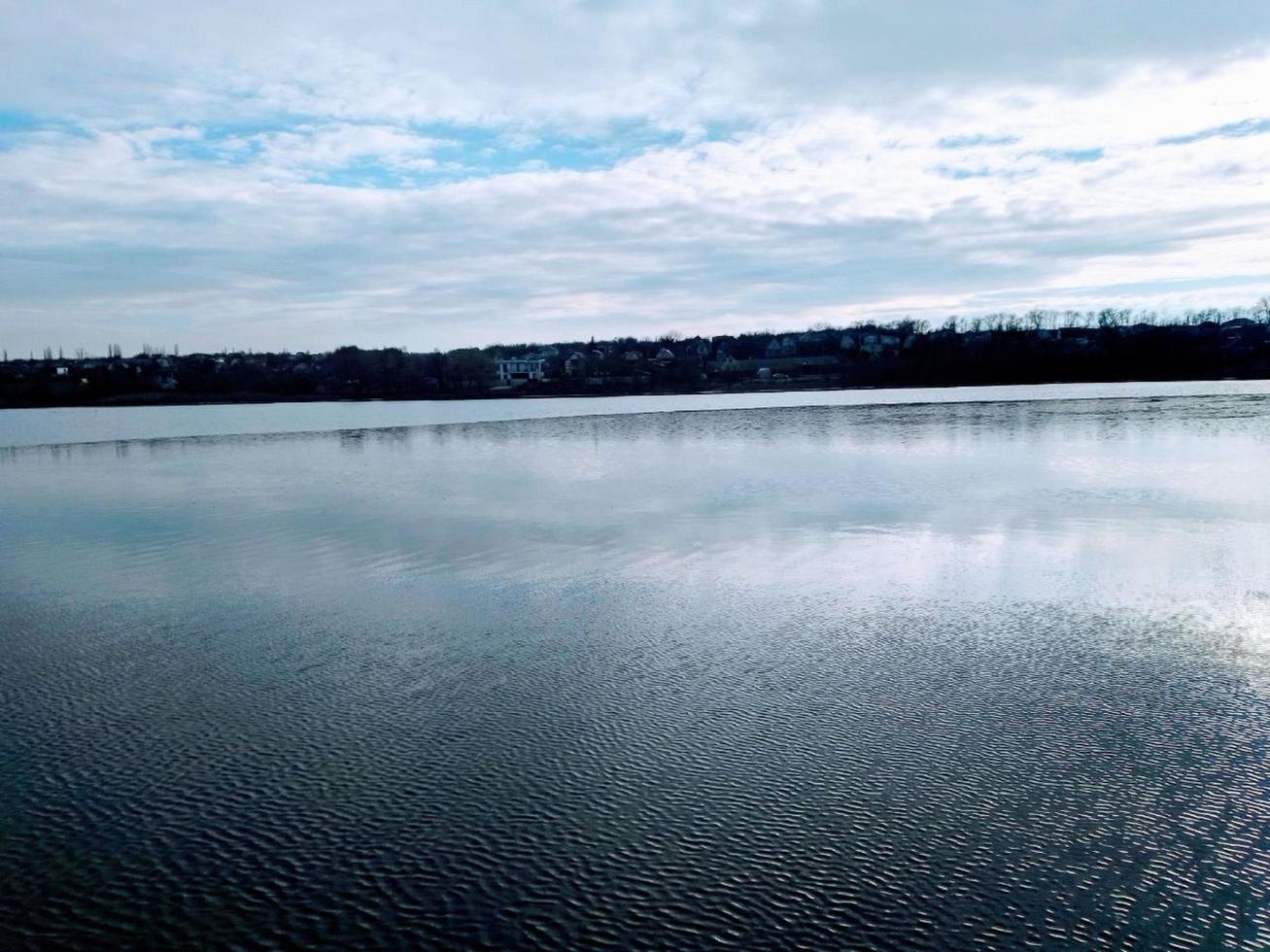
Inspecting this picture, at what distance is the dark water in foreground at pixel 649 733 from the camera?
4.35m

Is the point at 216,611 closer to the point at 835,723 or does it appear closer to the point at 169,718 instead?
the point at 169,718

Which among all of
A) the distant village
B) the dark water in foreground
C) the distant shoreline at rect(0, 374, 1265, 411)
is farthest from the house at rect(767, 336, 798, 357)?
the dark water in foreground

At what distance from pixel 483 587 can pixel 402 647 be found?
7.42 ft

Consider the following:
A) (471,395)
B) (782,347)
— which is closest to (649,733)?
(471,395)

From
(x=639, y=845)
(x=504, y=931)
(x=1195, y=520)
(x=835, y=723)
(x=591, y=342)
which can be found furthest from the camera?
(x=591, y=342)

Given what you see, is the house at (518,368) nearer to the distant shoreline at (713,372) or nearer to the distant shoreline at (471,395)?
the distant shoreline at (713,372)

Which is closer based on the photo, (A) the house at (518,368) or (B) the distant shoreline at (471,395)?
(B) the distant shoreline at (471,395)

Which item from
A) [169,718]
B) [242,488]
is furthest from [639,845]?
[242,488]

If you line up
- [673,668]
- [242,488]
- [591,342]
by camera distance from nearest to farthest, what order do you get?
1. [673,668]
2. [242,488]
3. [591,342]

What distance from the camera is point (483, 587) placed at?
10.5 metres

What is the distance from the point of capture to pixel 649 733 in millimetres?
6223

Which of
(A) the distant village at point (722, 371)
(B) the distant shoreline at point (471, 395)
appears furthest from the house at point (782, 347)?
(B) the distant shoreline at point (471, 395)

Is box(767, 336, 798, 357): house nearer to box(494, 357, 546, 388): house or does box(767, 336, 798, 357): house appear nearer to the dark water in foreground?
box(494, 357, 546, 388): house

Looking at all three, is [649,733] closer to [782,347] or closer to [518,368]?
[518,368]
